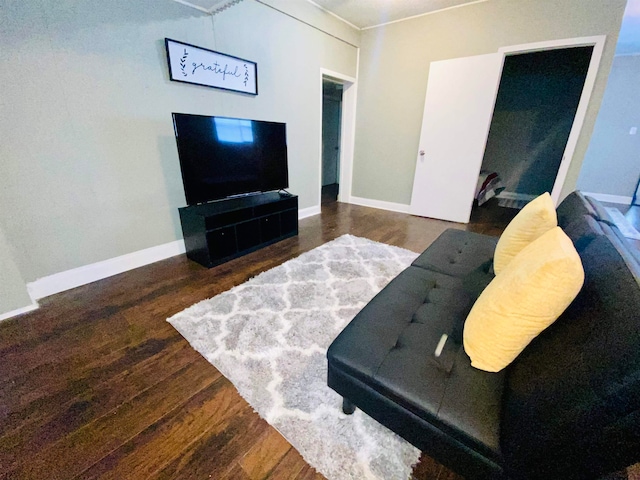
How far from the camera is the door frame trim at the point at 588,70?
276cm

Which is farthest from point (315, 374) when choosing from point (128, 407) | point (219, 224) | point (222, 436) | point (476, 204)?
point (476, 204)

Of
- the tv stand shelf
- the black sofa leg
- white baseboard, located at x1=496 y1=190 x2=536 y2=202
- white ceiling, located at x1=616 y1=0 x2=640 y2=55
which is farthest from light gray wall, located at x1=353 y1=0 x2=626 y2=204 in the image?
the black sofa leg

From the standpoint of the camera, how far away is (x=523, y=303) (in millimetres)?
773

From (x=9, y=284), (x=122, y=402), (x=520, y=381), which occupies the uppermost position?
(x=520, y=381)

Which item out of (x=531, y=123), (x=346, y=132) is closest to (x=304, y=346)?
(x=346, y=132)

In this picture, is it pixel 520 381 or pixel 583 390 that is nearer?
pixel 583 390

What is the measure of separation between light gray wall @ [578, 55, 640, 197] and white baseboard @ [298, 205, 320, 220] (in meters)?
4.98

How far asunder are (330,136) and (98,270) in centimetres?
540

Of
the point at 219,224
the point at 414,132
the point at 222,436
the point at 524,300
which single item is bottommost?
the point at 222,436

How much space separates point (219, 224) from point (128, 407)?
155 cm

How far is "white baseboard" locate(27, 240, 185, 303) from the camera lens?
202cm

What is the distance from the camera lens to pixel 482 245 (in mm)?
1996

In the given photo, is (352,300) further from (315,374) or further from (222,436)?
(222,436)

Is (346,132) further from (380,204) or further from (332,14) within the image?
(332,14)
